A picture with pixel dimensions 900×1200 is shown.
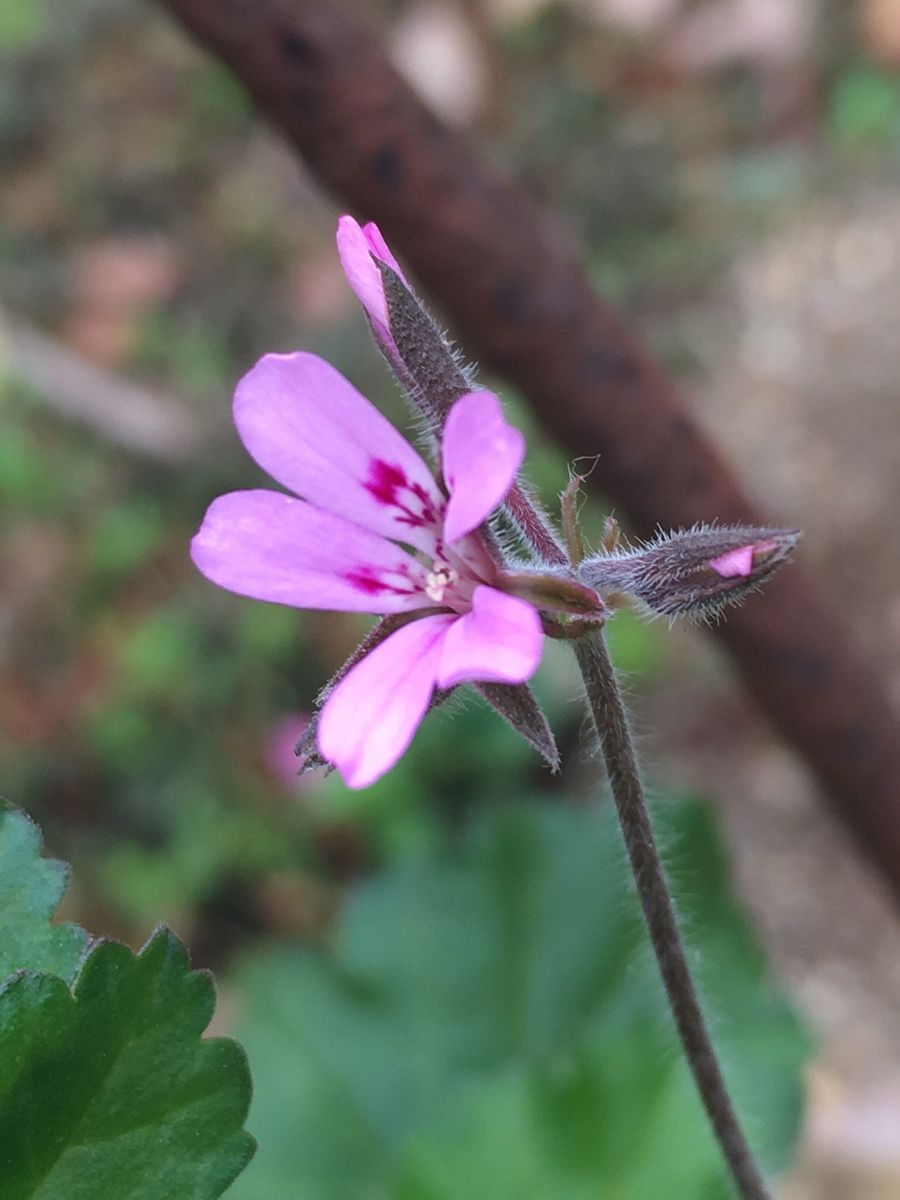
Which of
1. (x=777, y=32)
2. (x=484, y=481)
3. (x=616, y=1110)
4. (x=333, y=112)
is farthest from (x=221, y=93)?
(x=484, y=481)

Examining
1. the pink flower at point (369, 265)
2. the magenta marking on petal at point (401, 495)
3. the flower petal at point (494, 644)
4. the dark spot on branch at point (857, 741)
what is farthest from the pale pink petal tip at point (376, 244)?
the dark spot on branch at point (857, 741)

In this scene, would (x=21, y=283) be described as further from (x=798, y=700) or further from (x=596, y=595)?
(x=596, y=595)

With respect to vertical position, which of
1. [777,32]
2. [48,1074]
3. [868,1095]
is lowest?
[48,1074]

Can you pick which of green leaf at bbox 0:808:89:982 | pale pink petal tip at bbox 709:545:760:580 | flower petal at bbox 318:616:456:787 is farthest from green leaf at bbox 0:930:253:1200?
pale pink petal tip at bbox 709:545:760:580

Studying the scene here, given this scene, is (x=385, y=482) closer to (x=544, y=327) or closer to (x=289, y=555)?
(x=289, y=555)

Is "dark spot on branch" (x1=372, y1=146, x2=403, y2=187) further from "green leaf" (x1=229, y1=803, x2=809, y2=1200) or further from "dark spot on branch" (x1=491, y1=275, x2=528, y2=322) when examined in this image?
"green leaf" (x1=229, y1=803, x2=809, y2=1200)
